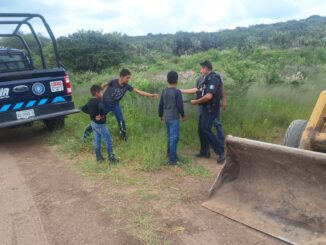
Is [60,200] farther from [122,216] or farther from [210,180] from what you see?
[210,180]

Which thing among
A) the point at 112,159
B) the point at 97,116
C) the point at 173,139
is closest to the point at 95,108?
the point at 97,116

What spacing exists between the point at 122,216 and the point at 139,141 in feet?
9.59

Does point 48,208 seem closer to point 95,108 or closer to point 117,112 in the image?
point 95,108

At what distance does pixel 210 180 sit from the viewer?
5.69m

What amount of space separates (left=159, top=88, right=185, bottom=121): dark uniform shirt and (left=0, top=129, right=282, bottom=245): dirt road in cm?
123

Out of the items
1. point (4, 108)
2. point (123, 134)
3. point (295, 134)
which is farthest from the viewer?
point (123, 134)

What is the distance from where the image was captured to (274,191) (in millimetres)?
4422

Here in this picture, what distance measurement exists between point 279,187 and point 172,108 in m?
2.42

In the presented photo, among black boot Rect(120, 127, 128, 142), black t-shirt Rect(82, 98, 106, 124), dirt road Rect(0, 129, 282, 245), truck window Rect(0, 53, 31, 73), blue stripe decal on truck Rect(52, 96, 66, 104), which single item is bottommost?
dirt road Rect(0, 129, 282, 245)

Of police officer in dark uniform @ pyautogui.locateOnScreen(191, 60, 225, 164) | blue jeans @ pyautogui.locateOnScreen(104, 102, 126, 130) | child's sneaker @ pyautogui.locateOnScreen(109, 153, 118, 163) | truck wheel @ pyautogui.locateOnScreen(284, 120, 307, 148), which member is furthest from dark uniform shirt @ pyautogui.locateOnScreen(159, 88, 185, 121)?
truck wheel @ pyautogui.locateOnScreen(284, 120, 307, 148)

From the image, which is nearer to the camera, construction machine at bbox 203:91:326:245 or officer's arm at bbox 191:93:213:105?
construction machine at bbox 203:91:326:245

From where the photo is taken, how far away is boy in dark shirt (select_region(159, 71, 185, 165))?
632 centimetres

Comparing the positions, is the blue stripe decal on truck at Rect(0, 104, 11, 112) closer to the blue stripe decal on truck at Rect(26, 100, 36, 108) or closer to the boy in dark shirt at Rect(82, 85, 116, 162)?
the blue stripe decal on truck at Rect(26, 100, 36, 108)

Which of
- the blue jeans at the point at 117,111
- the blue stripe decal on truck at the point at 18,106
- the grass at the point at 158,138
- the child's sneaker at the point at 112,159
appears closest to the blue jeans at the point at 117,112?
the blue jeans at the point at 117,111
